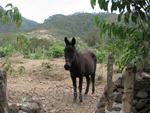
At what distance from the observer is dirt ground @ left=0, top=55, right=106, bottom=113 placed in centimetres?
1084

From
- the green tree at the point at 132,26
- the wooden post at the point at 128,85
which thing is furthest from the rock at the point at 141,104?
the green tree at the point at 132,26

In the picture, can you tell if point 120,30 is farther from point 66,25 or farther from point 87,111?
point 66,25

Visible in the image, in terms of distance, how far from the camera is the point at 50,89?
12953 mm

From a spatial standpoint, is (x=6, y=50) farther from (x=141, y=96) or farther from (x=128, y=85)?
(x=128, y=85)

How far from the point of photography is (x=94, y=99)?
1202 cm

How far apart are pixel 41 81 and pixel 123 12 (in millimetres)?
10550

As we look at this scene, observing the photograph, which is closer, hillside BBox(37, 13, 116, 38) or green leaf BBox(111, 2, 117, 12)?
green leaf BBox(111, 2, 117, 12)

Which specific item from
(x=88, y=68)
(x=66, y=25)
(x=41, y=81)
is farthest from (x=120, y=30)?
(x=66, y=25)

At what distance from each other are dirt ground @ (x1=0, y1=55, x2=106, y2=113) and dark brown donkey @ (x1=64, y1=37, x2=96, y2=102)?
1.51 ft

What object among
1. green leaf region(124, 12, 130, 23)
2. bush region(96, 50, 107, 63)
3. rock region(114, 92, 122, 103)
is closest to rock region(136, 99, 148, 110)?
rock region(114, 92, 122, 103)

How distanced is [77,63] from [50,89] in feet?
6.89

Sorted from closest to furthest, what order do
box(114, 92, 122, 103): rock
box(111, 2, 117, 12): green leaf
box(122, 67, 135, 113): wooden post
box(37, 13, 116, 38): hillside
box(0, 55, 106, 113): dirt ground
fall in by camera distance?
box(111, 2, 117, 12): green leaf
box(122, 67, 135, 113): wooden post
box(114, 92, 122, 103): rock
box(0, 55, 106, 113): dirt ground
box(37, 13, 116, 38): hillside

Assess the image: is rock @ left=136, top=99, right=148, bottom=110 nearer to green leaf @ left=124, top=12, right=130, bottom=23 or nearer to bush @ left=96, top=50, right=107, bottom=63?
green leaf @ left=124, top=12, right=130, bottom=23

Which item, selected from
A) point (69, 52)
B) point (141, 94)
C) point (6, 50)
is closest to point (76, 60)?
point (69, 52)
